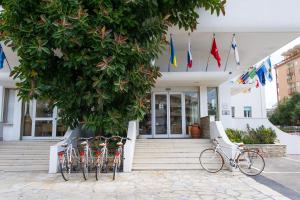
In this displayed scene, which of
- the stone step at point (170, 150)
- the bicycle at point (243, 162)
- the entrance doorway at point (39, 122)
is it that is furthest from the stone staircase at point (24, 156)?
the bicycle at point (243, 162)

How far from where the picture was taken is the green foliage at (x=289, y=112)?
4169cm

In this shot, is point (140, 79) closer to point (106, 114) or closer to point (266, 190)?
point (106, 114)

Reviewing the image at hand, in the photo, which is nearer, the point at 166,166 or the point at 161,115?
the point at 166,166

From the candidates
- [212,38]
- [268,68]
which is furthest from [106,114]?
[268,68]

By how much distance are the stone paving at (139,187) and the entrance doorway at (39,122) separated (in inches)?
210

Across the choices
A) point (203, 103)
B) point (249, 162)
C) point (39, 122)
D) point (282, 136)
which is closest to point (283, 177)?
point (249, 162)

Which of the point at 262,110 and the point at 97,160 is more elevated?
the point at 262,110

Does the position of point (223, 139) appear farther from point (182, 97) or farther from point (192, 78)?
point (182, 97)

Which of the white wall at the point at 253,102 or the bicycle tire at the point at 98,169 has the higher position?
the white wall at the point at 253,102

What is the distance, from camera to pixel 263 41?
12938mm

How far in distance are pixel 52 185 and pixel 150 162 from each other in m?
3.75

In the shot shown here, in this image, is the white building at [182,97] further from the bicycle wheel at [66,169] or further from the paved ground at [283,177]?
the bicycle wheel at [66,169]

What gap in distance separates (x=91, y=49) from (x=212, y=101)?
8.15m

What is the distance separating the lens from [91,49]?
8289 millimetres
